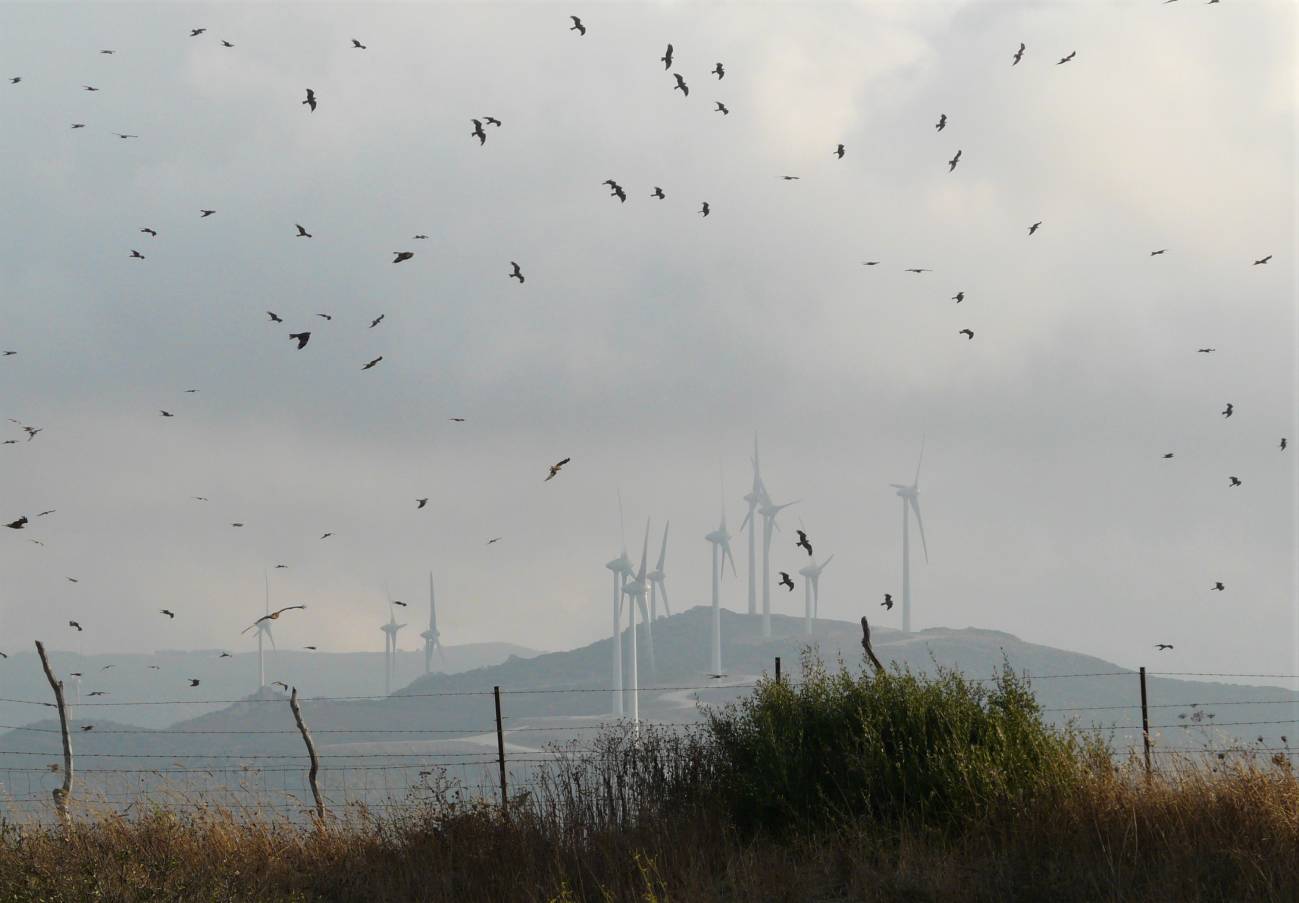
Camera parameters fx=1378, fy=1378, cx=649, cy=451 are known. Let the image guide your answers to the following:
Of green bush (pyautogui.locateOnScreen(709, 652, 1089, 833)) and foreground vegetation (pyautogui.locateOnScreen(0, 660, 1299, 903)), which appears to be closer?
foreground vegetation (pyautogui.locateOnScreen(0, 660, 1299, 903))

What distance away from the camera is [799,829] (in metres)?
17.8

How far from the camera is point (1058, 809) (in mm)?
16672

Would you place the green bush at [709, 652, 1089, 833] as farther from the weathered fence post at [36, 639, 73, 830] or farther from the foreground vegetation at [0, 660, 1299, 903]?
the weathered fence post at [36, 639, 73, 830]

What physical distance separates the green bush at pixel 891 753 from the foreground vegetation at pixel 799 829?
0.11ft

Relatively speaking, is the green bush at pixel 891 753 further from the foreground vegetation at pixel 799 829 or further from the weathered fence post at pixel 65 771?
the weathered fence post at pixel 65 771

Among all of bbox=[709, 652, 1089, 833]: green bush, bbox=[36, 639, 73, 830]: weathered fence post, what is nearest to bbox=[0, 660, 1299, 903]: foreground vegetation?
bbox=[709, 652, 1089, 833]: green bush

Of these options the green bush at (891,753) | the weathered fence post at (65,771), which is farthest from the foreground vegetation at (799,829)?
the weathered fence post at (65,771)

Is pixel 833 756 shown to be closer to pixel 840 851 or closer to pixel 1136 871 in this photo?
pixel 840 851

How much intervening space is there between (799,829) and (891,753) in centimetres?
163

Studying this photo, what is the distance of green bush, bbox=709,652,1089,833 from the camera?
682 inches

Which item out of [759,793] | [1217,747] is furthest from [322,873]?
[1217,747]

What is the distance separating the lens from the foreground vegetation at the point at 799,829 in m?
15.5

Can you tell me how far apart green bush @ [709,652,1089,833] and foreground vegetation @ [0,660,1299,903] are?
0.11ft

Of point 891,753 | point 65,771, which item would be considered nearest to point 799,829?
point 891,753
